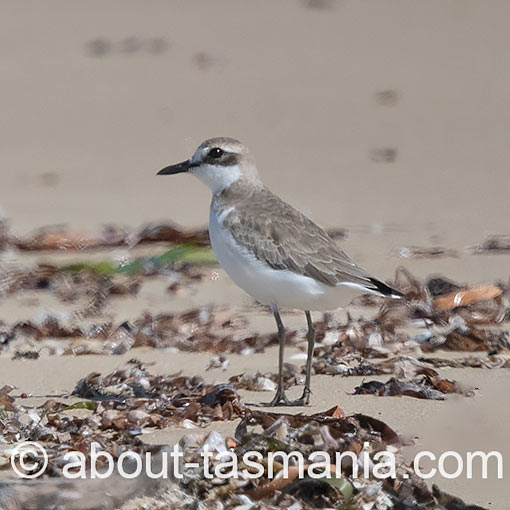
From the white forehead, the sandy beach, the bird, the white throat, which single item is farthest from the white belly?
the sandy beach

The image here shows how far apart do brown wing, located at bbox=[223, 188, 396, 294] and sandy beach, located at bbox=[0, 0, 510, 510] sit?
1506 millimetres

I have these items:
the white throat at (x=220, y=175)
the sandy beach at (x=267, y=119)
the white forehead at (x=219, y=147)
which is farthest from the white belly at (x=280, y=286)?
the sandy beach at (x=267, y=119)

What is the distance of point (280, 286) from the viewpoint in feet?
17.5

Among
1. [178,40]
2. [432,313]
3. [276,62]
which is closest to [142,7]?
[178,40]

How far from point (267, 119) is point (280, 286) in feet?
26.3

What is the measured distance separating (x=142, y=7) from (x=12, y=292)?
8.50 meters

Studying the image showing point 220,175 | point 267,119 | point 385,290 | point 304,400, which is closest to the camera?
point 304,400

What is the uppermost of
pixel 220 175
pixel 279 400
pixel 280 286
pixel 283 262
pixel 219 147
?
pixel 219 147

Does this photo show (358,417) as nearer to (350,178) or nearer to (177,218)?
(177,218)

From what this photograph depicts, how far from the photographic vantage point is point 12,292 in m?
7.56

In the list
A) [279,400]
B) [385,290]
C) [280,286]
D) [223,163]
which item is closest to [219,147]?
[223,163]

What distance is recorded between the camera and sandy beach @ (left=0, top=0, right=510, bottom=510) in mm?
9344

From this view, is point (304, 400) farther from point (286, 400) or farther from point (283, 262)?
point (283, 262)

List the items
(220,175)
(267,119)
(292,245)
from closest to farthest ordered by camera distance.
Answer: (292,245), (220,175), (267,119)
